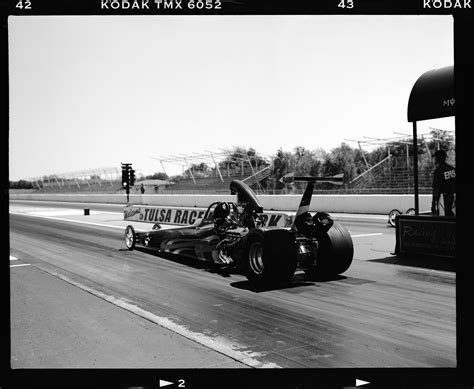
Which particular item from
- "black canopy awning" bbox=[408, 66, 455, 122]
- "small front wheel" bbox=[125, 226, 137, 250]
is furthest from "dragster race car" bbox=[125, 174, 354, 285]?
"black canopy awning" bbox=[408, 66, 455, 122]

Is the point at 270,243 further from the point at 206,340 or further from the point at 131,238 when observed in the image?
the point at 131,238

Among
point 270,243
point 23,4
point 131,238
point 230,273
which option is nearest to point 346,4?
point 23,4

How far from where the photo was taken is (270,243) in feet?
21.3

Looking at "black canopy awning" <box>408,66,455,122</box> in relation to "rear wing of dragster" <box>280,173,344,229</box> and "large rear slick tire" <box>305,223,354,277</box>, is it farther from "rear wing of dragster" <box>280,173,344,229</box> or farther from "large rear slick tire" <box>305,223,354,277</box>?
"rear wing of dragster" <box>280,173,344,229</box>

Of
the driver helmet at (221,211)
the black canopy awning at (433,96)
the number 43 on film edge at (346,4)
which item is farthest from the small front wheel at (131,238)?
the number 43 on film edge at (346,4)

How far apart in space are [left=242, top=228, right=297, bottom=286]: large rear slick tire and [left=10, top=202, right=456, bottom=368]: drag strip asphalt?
0.74 feet

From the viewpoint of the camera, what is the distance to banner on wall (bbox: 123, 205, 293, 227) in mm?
13104

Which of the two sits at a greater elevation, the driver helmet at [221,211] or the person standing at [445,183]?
the person standing at [445,183]

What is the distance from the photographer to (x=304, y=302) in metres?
5.91

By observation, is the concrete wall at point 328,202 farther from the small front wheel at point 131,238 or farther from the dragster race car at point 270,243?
the dragster race car at point 270,243

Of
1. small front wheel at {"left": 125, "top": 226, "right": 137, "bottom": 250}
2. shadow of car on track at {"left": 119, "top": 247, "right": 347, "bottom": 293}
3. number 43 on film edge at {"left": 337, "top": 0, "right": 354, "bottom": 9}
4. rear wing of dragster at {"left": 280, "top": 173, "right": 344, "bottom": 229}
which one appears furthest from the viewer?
small front wheel at {"left": 125, "top": 226, "right": 137, "bottom": 250}

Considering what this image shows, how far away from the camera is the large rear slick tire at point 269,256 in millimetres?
6508

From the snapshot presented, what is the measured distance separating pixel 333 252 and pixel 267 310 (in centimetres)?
201
